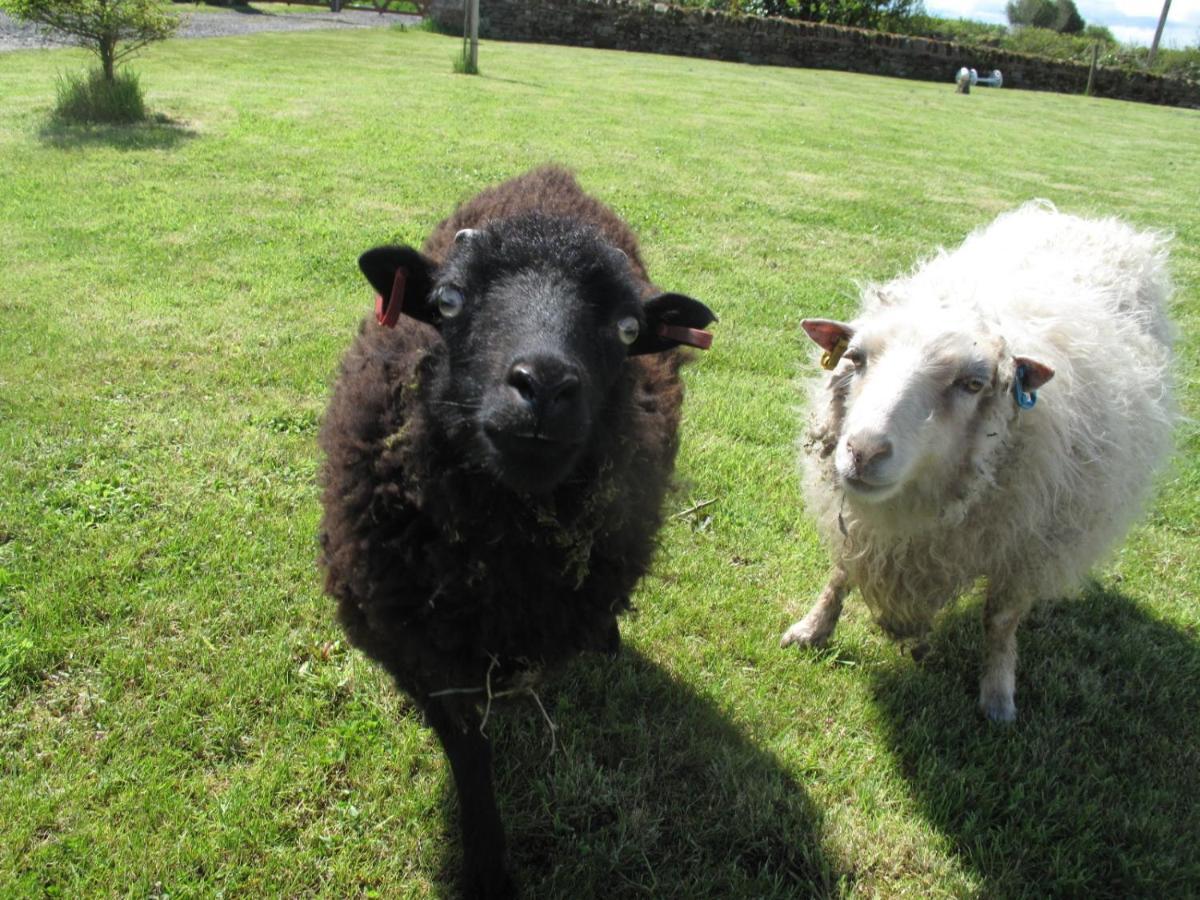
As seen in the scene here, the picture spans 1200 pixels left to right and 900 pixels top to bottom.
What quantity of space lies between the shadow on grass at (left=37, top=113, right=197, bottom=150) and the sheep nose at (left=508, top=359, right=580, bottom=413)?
9.92m

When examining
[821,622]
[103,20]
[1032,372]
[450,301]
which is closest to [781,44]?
[103,20]

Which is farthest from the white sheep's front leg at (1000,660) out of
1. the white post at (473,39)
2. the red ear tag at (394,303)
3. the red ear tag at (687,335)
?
the white post at (473,39)

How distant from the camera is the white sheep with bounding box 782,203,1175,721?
2.60 m

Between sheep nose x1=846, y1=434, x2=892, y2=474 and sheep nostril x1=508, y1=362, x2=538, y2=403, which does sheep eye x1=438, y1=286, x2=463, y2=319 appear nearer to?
sheep nostril x1=508, y1=362, x2=538, y2=403

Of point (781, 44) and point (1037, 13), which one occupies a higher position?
point (1037, 13)

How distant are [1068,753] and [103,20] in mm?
12297

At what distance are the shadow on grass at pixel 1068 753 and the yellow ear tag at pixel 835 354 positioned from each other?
4.15 ft

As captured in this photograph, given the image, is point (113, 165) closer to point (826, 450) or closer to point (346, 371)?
point (346, 371)

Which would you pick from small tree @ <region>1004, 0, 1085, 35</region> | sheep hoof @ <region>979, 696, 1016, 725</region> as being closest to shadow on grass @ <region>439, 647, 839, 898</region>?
sheep hoof @ <region>979, 696, 1016, 725</region>

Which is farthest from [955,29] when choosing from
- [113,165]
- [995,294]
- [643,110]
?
[995,294]

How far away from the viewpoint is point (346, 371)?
2615mm

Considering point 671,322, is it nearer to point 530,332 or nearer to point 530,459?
point 530,332

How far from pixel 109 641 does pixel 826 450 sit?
2.74 m

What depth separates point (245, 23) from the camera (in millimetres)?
25812
